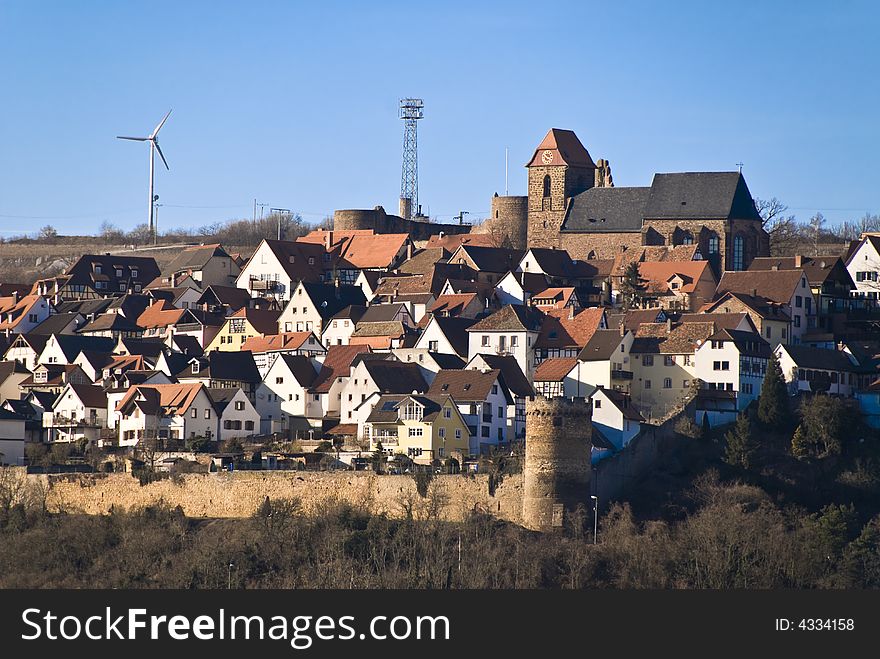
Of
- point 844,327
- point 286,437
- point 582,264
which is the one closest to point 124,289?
point 582,264

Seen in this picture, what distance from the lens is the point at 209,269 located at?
12888cm

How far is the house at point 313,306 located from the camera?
112500mm

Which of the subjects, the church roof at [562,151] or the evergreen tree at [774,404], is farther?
the church roof at [562,151]

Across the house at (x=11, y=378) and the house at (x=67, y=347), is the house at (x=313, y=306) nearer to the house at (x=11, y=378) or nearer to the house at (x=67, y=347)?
the house at (x=67, y=347)

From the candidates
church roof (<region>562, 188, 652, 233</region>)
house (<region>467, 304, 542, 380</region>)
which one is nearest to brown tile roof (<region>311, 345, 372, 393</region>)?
house (<region>467, 304, 542, 380</region>)

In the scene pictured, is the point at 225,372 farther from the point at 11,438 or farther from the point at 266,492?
the point at 266,492

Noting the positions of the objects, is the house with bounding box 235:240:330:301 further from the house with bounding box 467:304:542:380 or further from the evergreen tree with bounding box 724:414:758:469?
the evergreen tree with bounding box 724:414:758:469

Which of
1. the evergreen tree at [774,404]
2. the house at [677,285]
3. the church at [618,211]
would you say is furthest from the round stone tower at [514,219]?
the evergreen tree at [774,404]

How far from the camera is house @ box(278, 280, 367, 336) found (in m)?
112

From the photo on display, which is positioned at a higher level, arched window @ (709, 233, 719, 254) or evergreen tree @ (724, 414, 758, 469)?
arched window @ (709, 233, 719, 254)

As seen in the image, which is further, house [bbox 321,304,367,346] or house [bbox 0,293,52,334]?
house [bbox 0,293,52,334]

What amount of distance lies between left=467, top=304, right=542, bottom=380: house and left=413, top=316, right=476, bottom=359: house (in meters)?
0.70

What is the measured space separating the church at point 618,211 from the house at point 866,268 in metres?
8.33

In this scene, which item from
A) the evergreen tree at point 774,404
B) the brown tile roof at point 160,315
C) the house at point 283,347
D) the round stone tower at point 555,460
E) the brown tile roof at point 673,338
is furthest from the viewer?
the brown tile roof at point 160,315
